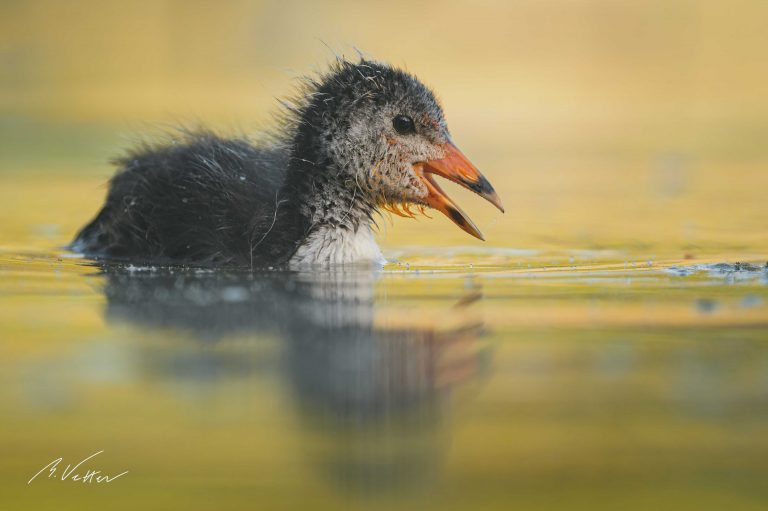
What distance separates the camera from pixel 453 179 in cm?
743

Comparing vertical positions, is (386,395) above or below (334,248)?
below

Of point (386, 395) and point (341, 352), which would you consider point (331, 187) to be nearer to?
point (341, 352)

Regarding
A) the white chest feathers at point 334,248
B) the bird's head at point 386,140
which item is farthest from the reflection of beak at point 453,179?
the white chest feathers at point 334,248

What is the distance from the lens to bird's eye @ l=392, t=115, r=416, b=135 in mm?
7477

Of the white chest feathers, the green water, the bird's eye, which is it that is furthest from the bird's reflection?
the bird's eye

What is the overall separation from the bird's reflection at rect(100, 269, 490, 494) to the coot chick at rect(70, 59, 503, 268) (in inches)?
15.2

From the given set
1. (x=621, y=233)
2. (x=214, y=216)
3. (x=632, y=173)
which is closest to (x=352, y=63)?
(x=214, y=216)

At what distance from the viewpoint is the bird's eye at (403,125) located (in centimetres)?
748

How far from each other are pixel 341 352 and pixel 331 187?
272 centimetres

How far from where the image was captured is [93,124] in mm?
20828

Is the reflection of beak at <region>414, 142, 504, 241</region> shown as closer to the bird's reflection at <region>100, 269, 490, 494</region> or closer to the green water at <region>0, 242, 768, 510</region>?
the bird's reflection at <region>100, 269, 490, 494</region>
